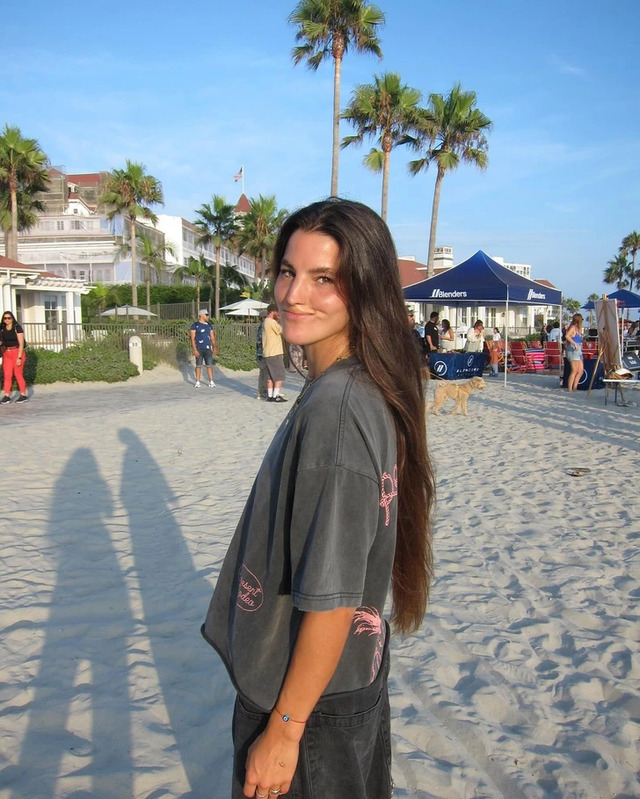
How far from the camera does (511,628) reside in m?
3.62

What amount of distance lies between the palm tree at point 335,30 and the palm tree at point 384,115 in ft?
7.56

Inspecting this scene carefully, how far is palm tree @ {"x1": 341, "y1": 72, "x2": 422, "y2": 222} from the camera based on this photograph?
87.8 ft

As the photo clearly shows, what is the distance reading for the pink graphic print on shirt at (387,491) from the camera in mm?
1264

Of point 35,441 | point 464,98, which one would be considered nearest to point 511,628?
point 35,441

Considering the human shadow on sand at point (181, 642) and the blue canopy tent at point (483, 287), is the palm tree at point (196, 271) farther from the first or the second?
the human shadow on sand at point (181, 642)

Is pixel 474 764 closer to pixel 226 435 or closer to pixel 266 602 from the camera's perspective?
pixel 266 602

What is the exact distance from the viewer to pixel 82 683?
10.1ft

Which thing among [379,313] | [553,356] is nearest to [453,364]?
[553,356]

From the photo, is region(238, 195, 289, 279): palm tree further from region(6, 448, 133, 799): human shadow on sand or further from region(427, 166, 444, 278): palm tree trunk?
region(6, 448, 133, 799): human shadow on sand

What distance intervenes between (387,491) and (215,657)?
8.01ft

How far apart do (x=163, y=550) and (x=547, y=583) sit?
8.90ft

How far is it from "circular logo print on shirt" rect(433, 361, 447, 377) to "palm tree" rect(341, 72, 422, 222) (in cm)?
1209

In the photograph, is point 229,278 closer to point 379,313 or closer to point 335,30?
point 335,30

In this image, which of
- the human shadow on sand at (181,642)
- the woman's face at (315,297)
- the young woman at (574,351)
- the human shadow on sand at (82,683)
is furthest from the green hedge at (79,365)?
the woman's face at (315,297)
